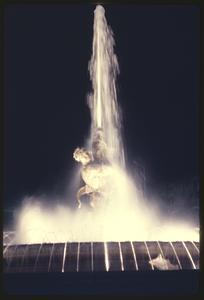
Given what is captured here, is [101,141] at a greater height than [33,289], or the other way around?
[101,141]

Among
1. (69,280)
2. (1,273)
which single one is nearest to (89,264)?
(69,280)

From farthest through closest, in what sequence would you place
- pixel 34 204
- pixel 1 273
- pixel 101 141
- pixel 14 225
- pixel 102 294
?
1. pixel 34 204
2. pixel 14 225
3. pixel 101 141
4. pixel 102 294
5. pixel 1 273

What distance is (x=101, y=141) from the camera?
95.9 ft

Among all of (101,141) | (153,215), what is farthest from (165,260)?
(153,215)

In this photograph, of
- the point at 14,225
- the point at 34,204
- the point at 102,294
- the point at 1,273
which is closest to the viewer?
the point at 1,273

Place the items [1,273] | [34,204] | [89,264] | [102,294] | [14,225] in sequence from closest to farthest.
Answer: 1. [1,273]
2. [102,294]
3. [89,264]
4. [14,225]
5. [34,204]

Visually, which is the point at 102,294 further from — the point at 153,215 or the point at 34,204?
the point at 34,204

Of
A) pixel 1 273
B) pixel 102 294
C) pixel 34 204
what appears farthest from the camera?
pixel 34 204

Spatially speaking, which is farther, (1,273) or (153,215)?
(153,215)

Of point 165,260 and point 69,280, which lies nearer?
point 69,280

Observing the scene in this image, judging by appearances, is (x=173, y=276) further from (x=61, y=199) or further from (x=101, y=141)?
(x=61, y=199)

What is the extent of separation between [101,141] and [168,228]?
269 inches

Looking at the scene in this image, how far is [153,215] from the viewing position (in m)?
33.9

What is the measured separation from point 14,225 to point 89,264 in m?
9.57
